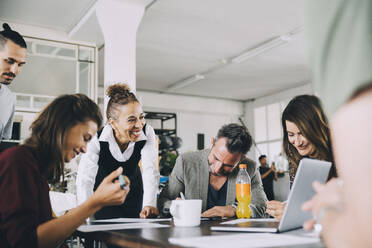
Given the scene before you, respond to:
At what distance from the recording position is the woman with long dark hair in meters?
0.98

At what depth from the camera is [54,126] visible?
3.78 feet

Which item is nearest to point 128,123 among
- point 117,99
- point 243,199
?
point 117,99

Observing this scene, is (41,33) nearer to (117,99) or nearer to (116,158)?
(117,99)

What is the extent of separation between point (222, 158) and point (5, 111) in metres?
1.52

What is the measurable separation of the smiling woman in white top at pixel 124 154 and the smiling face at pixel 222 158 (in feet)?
1.20

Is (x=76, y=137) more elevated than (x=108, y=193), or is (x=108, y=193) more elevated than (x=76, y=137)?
(x=76, y=137)

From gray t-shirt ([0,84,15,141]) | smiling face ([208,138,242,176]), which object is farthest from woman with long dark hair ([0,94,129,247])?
gray t-shirt ([0,84,15,141])

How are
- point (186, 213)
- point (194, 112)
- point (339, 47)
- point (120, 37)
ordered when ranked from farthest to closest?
point (194, 112) → point (120, 37) → point (186, 213) → point (339, 47)

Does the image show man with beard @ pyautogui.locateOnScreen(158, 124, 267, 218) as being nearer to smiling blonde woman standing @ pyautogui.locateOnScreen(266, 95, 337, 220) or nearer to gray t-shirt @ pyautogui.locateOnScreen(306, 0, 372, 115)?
smiling blonde woman standing @ pyautogui.locateOnScreen(266, 95, 337, 220)

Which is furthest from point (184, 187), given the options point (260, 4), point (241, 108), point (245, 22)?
point (241, 108)

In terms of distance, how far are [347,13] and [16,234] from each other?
0.91 m

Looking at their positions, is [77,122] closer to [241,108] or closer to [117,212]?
[117,212]

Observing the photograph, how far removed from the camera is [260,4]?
17.0ft

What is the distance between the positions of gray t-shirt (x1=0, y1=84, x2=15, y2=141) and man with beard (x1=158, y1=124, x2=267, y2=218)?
121 cm
